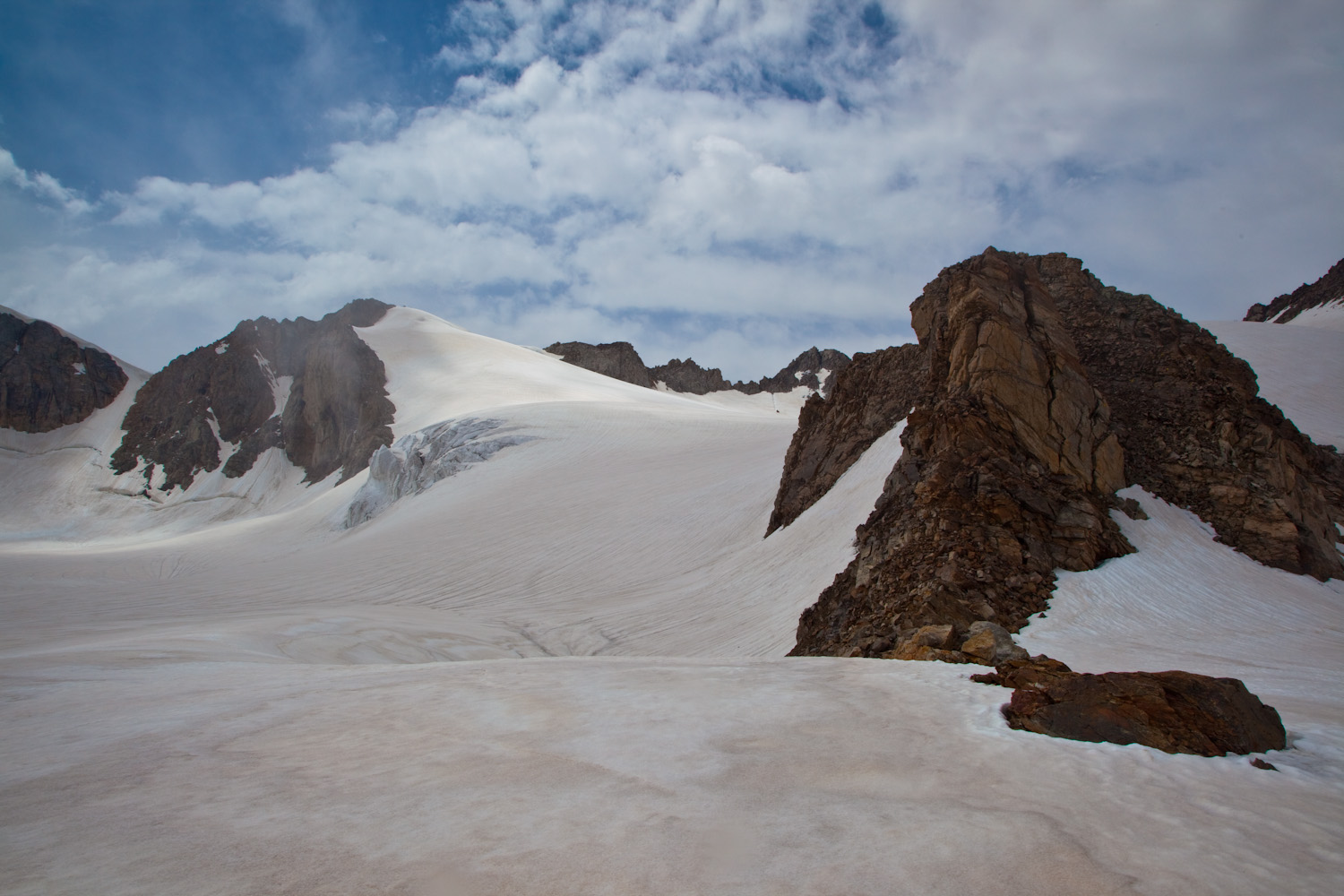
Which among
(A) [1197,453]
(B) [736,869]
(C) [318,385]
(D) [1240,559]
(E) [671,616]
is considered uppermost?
(C) [318,385]

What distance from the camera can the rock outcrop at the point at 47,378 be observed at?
2089 inches

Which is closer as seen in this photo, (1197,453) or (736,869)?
(736,869)

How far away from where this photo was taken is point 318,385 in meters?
46.9

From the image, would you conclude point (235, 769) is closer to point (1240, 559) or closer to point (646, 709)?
point (646, 709)

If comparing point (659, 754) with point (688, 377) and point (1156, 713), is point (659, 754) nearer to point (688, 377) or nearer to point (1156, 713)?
point (1156, 713)

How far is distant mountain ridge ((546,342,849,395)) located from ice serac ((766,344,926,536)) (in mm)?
52432

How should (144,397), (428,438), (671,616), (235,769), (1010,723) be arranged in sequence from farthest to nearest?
(144,397)
(428,438)
(671,616)
(1010,723)
(235,769)

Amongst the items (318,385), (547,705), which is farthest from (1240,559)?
(318,385)

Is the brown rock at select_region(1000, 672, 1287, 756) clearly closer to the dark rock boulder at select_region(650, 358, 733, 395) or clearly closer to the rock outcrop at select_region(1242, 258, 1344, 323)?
the rock outcrop at select_region(1242, 258, 1344, 323)

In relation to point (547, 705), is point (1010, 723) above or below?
above

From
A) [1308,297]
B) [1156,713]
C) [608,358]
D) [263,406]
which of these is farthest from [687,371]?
[1156,713]

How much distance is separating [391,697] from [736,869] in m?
2.87

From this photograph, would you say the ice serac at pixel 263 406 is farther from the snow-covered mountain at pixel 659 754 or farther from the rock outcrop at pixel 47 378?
the snow-covered mountain at pixel 659 754

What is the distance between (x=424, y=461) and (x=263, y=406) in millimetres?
32006
